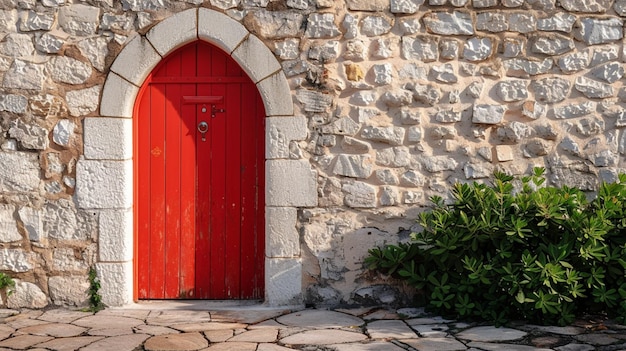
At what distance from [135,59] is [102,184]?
88cm

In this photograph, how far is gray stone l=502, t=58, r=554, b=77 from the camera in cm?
534

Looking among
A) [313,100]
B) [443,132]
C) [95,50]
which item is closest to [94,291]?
[95,50]

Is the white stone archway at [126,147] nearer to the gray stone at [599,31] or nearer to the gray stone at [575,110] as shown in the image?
the gray stone at [575,110]

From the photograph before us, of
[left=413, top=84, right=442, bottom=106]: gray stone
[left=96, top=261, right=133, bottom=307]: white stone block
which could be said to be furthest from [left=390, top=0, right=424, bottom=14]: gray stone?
[left=96, top=261, right=133, bottom=307]: white stone block

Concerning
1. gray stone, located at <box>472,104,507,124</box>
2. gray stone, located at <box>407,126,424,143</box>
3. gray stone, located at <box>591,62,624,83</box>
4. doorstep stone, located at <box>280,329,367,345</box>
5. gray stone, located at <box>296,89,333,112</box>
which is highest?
gray stone, located at <box>591,62,624,83</box>

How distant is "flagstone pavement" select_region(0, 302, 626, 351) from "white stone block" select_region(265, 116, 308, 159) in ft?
3.59

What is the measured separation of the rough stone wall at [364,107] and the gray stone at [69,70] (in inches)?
0.5

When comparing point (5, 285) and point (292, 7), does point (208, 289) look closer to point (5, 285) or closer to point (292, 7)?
point (5, 285)

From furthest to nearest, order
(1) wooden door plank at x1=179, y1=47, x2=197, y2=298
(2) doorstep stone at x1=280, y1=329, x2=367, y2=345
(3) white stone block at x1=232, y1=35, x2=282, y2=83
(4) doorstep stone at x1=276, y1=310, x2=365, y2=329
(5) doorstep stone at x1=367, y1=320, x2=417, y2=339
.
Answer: (1) wooden door plank at x1=179, y1=47, x2=197, y2=298, (3) white stone block at x1=232, y1=35, x2=282, y2=83, (4) doorstep stone at x1=276, y1=310, x2=365, y2=329, (5) doorstep stone at x1=367, y1=320, x2=417, y2=339, (2) doorstep stone at x1=280, y1=329, x2=367, y2=345

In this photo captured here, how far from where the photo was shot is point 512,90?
5344 mm

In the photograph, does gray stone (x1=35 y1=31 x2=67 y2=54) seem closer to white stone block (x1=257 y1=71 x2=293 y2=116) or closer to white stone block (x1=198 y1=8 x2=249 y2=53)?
white stone block (x1=198 y1=8 x2=249 y2=53)

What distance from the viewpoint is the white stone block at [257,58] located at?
5.29 meters

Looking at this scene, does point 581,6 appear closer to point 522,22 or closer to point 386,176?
point 522,22

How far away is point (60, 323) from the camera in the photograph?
5000mm
